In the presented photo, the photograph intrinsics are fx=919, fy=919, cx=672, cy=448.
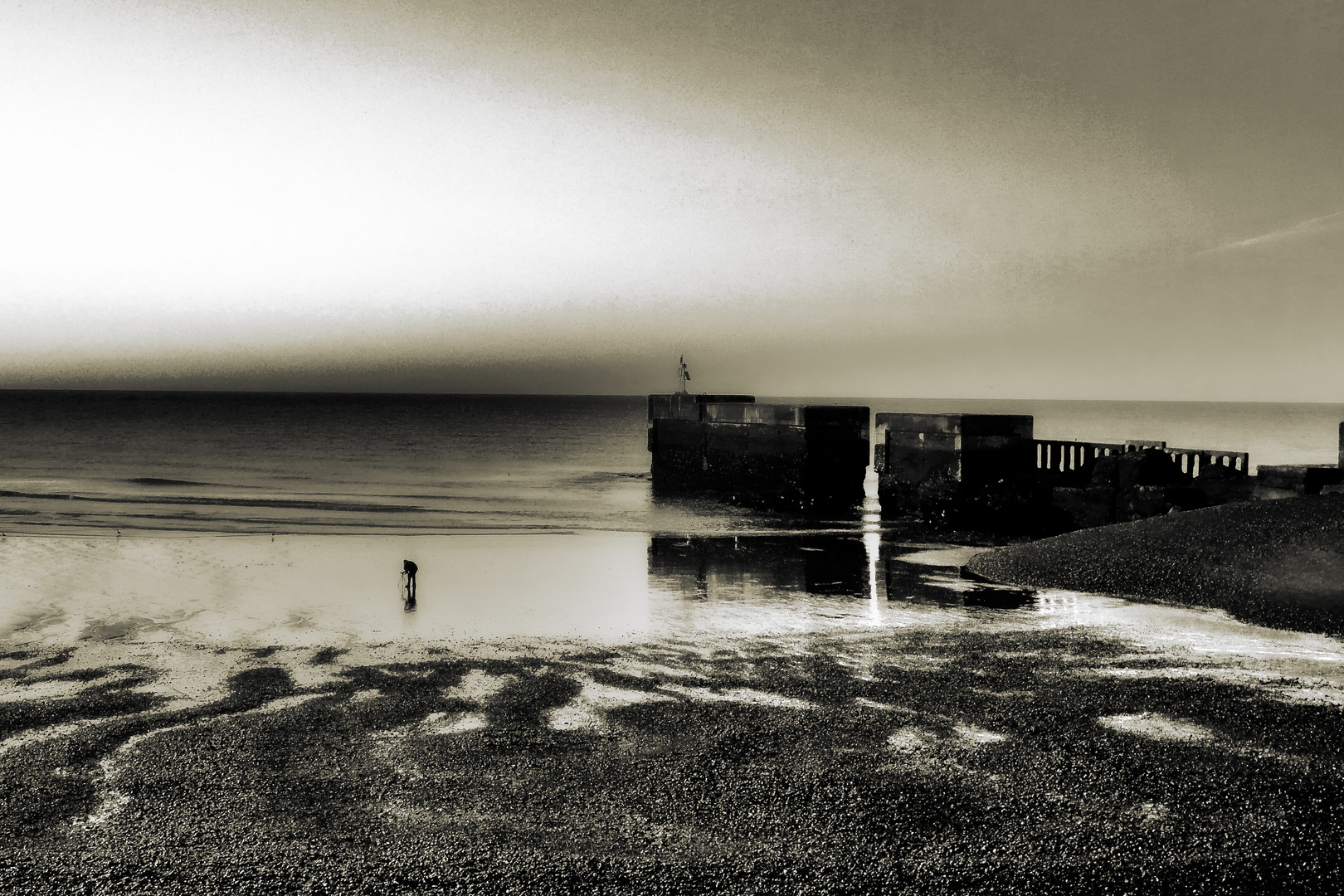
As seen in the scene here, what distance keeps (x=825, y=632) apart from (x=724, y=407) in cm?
1861

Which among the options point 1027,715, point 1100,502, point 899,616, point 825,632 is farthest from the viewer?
point 1100,502

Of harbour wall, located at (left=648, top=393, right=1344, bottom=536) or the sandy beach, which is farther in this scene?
→ harbour wall, located at (left=648, top=393, right=1344, bottom=536)

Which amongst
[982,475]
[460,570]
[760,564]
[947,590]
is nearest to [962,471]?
[982,475]

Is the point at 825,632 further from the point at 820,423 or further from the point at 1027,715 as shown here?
the point at 820,423

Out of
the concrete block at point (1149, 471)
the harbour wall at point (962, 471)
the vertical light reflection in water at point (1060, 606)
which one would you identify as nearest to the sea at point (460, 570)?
the vertical light reflection in water at point (1060, 606)

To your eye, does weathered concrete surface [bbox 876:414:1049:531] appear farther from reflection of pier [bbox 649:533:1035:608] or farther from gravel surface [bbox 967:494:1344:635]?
A: gravel surface [bbox 967:494:1344:635]

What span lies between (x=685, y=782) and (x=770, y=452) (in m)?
18.8

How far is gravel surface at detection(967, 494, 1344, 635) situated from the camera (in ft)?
27.1

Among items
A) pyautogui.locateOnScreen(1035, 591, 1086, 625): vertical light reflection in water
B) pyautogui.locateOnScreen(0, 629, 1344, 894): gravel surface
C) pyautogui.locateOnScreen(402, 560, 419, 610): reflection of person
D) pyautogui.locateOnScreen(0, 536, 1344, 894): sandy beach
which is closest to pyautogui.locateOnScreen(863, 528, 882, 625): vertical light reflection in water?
pyautogui.locateOnScreen(0, 536, 1344, 894): sandy beach

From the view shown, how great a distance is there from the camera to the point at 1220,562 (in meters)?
9.40

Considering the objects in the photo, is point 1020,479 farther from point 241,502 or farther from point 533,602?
point 241,502

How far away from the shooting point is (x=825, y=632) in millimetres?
8016

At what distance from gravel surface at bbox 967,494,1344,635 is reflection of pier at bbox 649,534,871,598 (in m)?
1.70

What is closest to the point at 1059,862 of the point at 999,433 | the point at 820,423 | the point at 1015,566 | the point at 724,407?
the point at 1015,566
